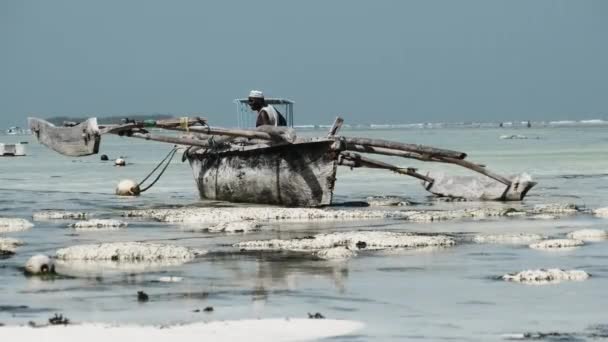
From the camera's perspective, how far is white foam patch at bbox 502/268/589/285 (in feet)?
38.6

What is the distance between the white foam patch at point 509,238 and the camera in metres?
15.6

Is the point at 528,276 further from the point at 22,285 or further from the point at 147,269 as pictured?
the point at 22,285

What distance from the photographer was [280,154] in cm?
2183

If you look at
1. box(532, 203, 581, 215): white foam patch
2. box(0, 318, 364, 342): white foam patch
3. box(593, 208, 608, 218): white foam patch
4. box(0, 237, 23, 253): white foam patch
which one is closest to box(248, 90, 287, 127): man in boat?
box(532, 203, 581, 215): white foam patch

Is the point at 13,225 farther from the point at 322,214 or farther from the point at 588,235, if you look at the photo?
the point at 588,235

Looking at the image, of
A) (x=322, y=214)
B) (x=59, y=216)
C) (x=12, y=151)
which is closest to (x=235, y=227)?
(x=322, y=214)

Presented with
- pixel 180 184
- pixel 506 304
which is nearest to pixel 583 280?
pixel 506 304

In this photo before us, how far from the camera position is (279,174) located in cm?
2205

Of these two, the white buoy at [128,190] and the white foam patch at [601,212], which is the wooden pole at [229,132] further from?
the white buoy at [128,190]

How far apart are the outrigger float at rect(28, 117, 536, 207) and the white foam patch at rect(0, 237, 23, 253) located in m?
5.92

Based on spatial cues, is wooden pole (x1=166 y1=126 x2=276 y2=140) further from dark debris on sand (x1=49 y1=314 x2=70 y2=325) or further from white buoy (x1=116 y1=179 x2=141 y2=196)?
dark debris on sand (x1=49 y1=314 x2=70 y2=325)

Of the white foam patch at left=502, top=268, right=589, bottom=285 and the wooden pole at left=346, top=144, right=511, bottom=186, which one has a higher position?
the wooden pole at left=346, top=144, right=511, bottom=186

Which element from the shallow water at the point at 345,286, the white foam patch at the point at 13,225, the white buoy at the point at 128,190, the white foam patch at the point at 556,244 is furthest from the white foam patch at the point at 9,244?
the white buoy at the point at 128,190

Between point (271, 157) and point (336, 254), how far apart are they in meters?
8.22
